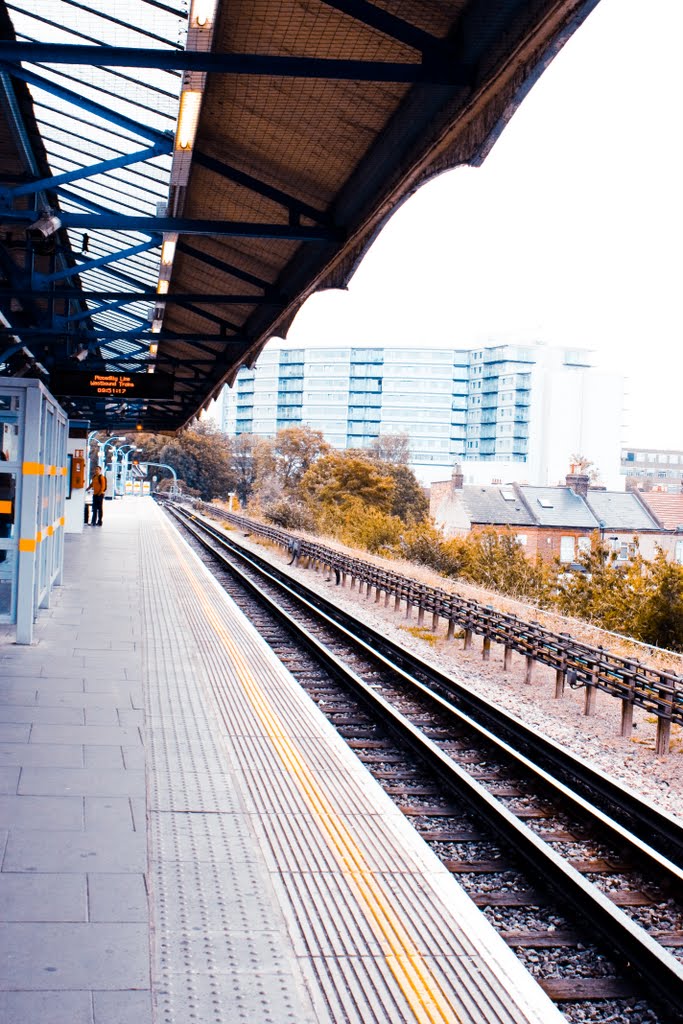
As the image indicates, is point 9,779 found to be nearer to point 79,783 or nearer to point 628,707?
point 79,783

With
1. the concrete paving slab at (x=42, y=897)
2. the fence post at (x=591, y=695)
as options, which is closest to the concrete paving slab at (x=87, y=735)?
the concrete paving slab at (x=42, y=897)

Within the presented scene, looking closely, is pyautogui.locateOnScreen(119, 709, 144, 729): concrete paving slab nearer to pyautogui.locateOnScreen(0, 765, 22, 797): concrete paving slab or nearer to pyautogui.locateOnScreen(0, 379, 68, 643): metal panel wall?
pyautogui.locateOnScreen(0, 765, 22, 797): concrete paving slab

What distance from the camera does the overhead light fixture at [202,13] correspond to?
4238 millimetres

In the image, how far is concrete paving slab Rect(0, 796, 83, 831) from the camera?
4.98m

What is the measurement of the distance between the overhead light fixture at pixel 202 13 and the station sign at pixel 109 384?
32.9ft

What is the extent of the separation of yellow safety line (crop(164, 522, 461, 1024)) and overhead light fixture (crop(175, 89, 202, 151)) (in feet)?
12.9

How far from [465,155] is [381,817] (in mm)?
3601

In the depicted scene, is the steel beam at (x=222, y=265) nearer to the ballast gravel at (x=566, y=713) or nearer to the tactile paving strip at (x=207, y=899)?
the tactile paving strip at (x=207, y=899)

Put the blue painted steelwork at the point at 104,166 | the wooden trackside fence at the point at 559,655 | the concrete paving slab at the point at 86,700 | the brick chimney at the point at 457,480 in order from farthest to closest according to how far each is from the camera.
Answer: the brick chimney at the point at 457,480 < the wooden trackside fence at the point at 559,655 < the concrete paving slab at the point at 86,700 < the blue painted steelwork at the point at 104,166

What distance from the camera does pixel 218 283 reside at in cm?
1097

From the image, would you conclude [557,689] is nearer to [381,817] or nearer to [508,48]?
[381,817]

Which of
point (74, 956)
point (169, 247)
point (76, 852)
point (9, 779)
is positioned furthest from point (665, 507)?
point (74, 956)

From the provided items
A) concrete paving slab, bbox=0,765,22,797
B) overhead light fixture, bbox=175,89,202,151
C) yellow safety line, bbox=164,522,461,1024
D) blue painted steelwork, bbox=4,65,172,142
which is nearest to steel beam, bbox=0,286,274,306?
blue painted steelwork, bbox=4,65,172,142

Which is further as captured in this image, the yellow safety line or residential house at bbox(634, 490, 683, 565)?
residential house at bbox(634, 490, 683, 565)
